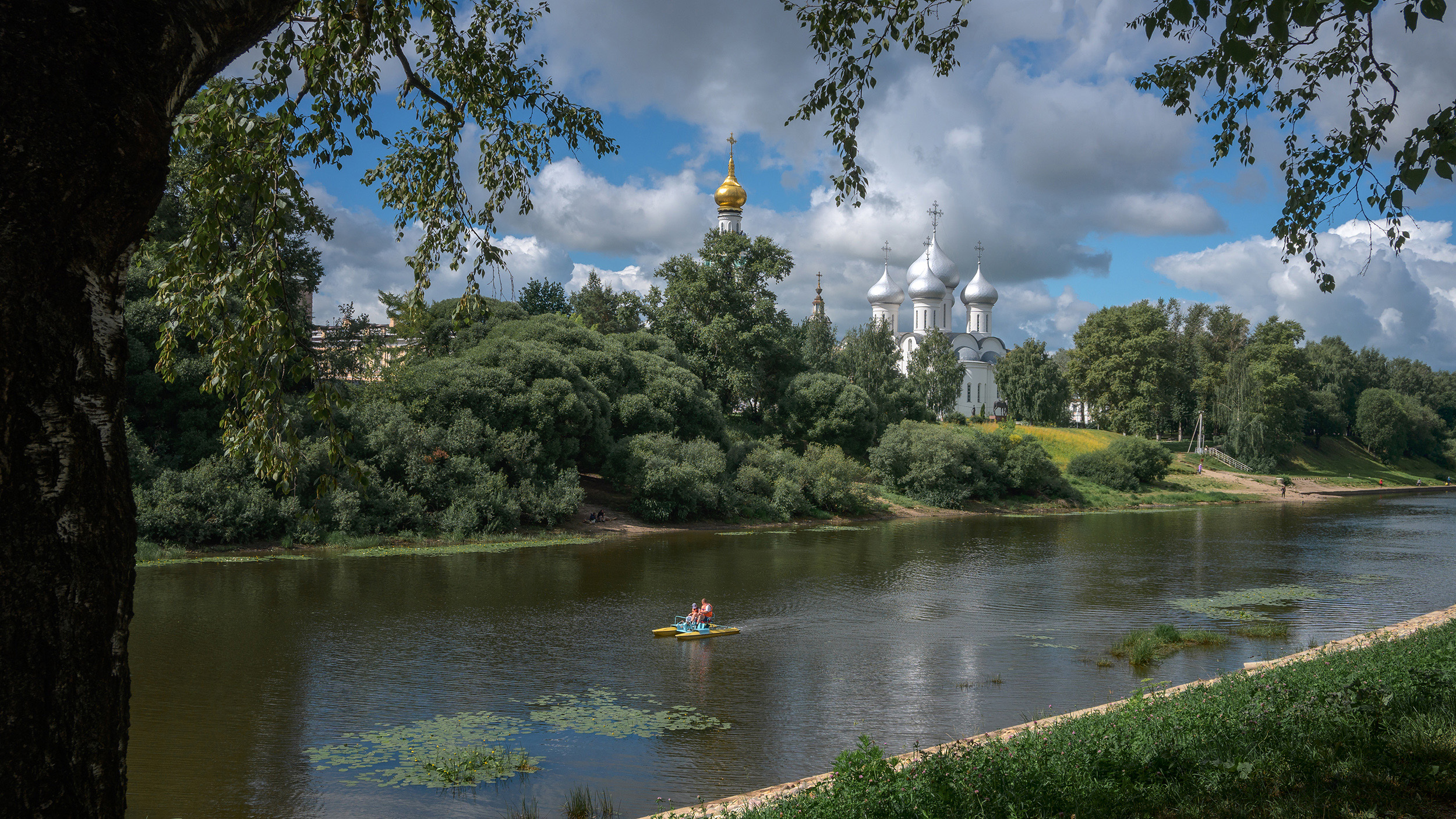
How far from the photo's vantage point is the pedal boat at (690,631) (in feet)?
53.5

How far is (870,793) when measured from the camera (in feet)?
19.5

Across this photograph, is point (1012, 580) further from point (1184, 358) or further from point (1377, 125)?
point (1184, 358)

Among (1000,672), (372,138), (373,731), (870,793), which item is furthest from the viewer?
(1000,672)

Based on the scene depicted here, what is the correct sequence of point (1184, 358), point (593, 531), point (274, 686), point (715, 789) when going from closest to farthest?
point (715, 789)
point (274, 686)
point (593, 531)
point (1184, 358)

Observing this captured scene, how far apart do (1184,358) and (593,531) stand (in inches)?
2249

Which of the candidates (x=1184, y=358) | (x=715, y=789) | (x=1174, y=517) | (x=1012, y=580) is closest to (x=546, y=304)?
(x=1174, y=517)

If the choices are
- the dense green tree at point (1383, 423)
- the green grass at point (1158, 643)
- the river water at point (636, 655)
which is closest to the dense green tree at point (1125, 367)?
the dense green tree at point (1383, 423)

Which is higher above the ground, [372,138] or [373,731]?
[372,138]

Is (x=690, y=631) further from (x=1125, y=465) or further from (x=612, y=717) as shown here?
(x=1125, y=465)

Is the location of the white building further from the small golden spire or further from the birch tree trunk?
the birch tree trunk

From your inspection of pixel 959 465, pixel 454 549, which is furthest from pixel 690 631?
pixel 959 465

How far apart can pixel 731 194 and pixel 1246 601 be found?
45717mm

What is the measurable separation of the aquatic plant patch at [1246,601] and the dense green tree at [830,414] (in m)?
26.0

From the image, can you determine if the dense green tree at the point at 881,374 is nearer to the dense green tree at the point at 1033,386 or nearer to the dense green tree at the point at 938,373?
the dense green tree at the point at 938,373
